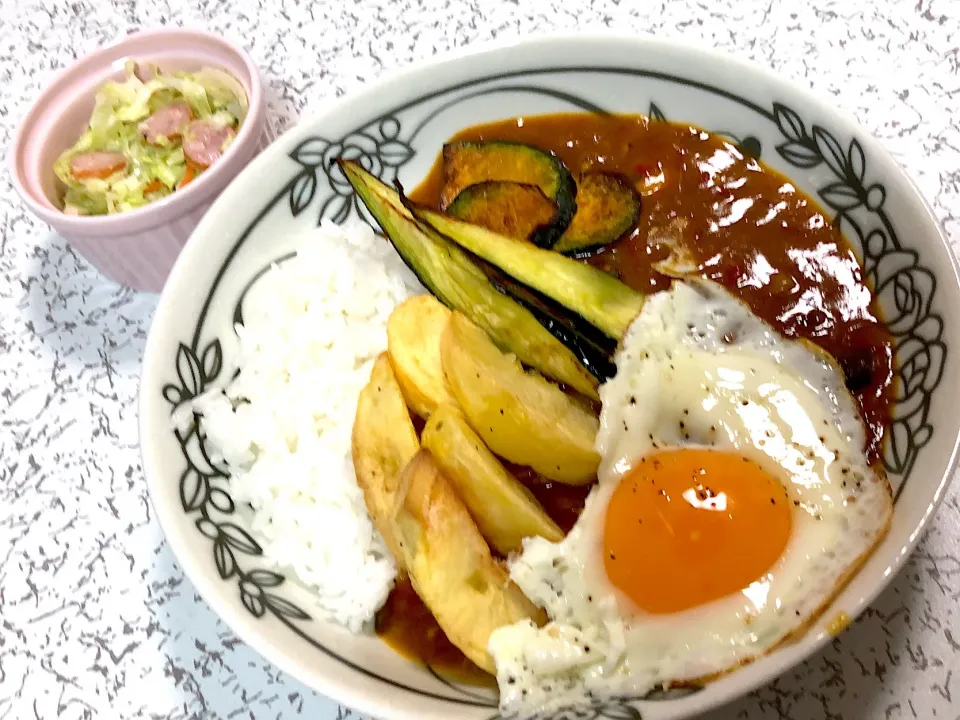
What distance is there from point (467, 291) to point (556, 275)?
0.46 ft

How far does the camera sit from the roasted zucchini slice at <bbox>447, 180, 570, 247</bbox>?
51.6 inches

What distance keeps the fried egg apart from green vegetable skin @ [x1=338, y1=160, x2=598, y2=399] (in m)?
0.10

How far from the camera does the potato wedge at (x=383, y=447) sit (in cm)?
105

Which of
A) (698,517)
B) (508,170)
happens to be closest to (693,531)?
(698,517)

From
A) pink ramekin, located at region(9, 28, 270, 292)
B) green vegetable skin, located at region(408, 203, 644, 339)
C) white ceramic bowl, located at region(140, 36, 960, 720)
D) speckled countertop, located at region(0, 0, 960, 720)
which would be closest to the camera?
white ceramic bowl, located at region(140, 36, 960, 720)

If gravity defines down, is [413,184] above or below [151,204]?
above

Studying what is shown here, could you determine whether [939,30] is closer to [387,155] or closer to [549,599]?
[387,155]

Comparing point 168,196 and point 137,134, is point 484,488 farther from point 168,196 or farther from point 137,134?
point 137,134

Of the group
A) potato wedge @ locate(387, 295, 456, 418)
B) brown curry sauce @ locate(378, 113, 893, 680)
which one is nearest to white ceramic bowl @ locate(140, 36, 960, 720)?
brown curry sauce @ locate(378, 113, 893, 680)

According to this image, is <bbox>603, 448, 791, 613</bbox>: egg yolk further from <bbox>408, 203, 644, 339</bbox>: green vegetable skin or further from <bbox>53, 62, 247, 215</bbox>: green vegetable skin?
<bbox>53, 62, 247, 215</bbox>: green vegetable skin

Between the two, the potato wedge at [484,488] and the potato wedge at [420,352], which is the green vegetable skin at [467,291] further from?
the potato wedge at [484,488]

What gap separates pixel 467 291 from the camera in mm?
1217

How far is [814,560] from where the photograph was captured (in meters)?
0.97

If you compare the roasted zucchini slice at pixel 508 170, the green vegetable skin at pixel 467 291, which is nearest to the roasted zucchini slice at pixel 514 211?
the roasted zucchini slice at pixel 508 170
